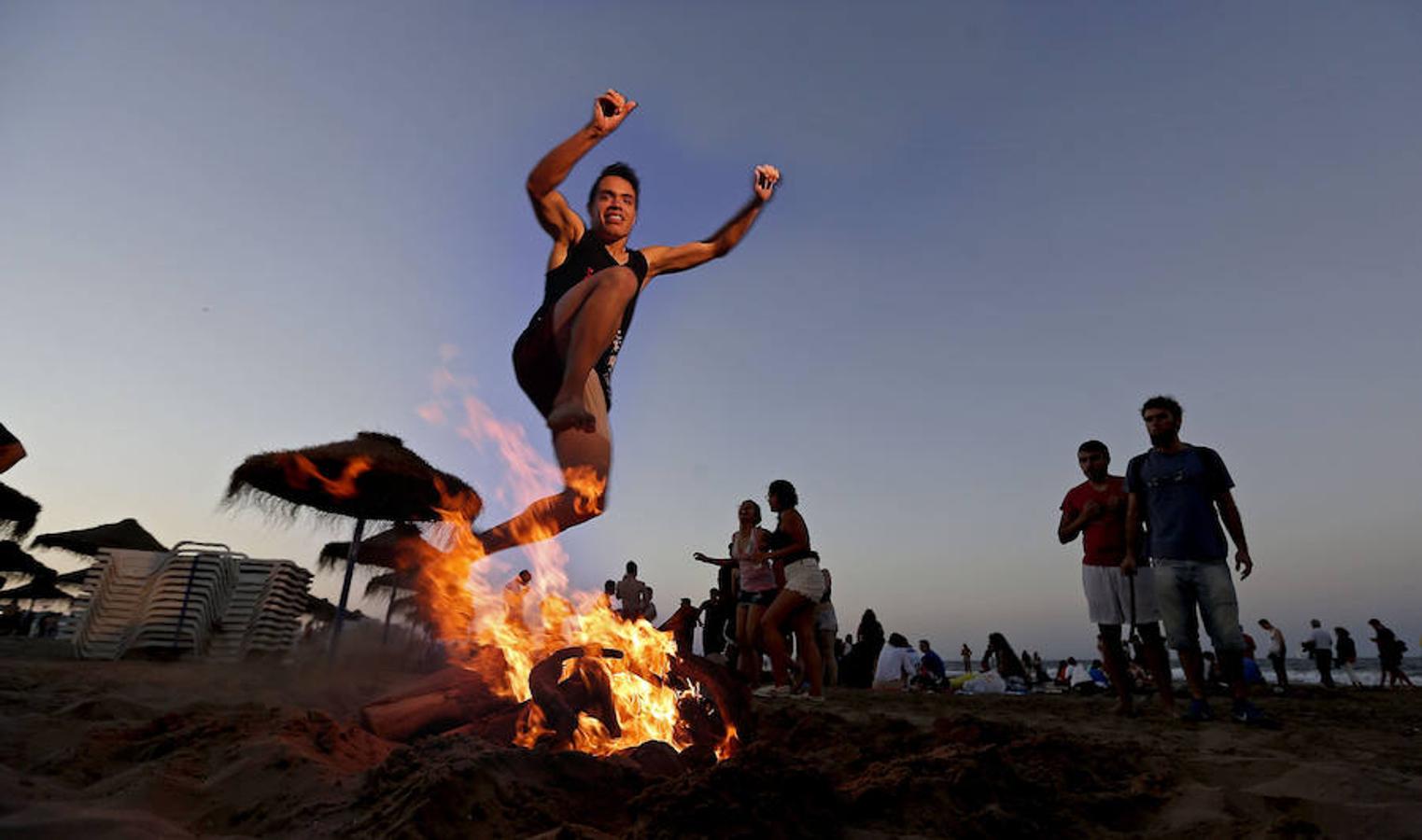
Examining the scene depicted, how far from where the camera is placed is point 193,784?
7.68ft

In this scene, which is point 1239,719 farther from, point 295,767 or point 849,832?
point 295,767

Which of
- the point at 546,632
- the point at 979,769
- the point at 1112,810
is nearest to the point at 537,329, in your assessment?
the point at 546,632

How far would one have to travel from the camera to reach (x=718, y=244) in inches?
153

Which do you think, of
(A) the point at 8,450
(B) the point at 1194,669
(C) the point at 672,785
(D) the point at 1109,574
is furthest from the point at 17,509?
(B) the point at 1194,669

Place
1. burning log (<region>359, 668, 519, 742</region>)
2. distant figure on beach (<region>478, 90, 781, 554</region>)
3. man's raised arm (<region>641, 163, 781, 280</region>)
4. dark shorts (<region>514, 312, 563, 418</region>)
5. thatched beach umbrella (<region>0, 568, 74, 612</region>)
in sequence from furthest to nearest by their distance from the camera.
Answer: thatched beach umbrella (<region>0, 568, 74, 612</region>)
man's raised arm (<region>641, 163, 781, 280</region>)
burning log (<region>359, 668, 519, 742</region>)
dark shorts (<region>514, 312, 563, 418</region>)
distant figure on beach (<region>478, 90, 781, 554</region>)

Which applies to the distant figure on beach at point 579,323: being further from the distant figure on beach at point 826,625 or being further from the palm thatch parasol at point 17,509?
the palm thatch parasol at point 17,509

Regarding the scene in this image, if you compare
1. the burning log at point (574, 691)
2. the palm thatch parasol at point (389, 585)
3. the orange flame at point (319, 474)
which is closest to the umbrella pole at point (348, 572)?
the orange flame at point (319, 474)

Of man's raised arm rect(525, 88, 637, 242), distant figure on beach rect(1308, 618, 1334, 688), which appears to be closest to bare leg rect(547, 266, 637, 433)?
man's raised arm rect(525, 88, 637, 242)

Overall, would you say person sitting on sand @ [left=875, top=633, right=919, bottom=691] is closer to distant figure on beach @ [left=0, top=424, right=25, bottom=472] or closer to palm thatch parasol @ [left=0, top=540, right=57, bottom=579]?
distant figure on beach @ [left=0, top=424, right=25, bottom=472]

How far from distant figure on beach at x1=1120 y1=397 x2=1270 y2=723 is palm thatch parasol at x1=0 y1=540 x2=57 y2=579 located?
24266 millimetres

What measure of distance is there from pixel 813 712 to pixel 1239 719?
2.63 metres

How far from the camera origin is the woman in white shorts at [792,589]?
19.2ft

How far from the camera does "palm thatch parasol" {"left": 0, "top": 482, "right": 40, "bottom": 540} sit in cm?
1225

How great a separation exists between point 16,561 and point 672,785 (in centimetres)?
2351
